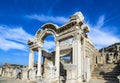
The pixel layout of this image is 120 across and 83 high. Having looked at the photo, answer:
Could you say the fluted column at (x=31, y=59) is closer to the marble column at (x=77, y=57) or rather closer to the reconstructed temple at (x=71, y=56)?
the reconstructed temple at (x=71, y=56)

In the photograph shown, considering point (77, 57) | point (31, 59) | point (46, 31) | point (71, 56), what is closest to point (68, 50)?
point (71, 56)

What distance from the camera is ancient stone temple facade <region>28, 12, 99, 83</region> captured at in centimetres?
1498

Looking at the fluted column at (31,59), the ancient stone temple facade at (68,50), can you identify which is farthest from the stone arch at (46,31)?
the fluted column at (31,59)

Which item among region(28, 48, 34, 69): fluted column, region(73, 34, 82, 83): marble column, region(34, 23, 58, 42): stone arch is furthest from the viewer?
region(28, 48, 34, 69): fluted column

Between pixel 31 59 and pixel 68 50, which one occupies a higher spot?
pixel 68 50

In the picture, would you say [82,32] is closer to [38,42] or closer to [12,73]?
[38,42]

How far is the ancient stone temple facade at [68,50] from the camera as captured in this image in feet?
49.2

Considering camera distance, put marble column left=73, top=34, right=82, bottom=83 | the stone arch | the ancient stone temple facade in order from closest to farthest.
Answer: marble column left=73, top=34, right=82, bottom=83 → the ancient stone temple facade → the stone arch

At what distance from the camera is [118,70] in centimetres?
1705

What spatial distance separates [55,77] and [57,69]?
0.92 m

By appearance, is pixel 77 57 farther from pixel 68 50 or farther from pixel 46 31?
pixel 46 31

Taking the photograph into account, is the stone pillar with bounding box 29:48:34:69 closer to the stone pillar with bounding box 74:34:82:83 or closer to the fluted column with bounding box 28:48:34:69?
the fluted column with bounding box 28:48:34:69

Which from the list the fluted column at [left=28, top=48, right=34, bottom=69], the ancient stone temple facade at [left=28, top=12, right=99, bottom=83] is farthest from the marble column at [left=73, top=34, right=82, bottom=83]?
the fluted column at [left=28, top=48, right=34, bottom=69]

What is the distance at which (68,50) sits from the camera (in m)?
19.6
